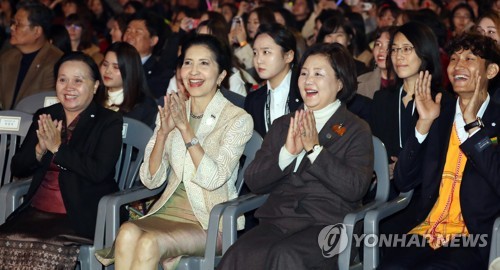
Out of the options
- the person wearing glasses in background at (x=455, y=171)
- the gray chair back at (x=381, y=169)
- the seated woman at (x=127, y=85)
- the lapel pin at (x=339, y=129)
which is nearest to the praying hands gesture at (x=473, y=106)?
the person wearing glasses in background at (x=455, y=171)

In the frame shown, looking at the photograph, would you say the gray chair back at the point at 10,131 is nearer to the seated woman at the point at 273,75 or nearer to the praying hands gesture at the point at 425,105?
the seated woman at the point at 273,75

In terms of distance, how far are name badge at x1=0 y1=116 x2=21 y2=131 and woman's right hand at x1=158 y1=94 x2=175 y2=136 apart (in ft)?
3.49

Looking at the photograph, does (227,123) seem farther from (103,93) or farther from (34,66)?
(34,66)

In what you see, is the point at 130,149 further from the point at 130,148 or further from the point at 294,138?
the point at 294,138

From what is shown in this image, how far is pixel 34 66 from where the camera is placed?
20.3ft

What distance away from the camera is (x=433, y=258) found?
11.6 feet

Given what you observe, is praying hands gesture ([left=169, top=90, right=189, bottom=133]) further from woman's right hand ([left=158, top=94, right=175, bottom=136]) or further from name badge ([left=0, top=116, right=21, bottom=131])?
name badge ([left=0, top=116, right=21, bottom=131])

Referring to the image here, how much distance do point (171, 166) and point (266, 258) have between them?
879 mm

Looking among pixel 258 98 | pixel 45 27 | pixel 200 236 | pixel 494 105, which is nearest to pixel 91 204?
pixel 200 236

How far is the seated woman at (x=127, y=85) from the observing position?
502 cm

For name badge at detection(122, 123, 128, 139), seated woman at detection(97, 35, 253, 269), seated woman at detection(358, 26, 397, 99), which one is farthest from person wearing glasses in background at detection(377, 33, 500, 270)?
name badge at detection(122, 123, 128, 139)

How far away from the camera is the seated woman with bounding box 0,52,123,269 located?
4.21m

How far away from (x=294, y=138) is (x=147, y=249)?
815mm

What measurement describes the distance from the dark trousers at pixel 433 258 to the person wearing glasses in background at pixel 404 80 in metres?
0.71
